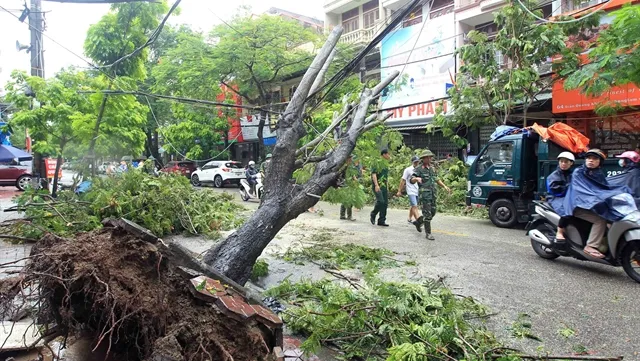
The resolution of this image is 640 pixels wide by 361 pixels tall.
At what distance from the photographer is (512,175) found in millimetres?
9648

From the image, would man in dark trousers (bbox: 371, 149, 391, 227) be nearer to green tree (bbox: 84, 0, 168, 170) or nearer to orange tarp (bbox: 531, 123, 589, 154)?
orange tarp (bbox: 531, 123, 589, 154)

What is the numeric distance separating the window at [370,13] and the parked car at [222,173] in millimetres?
10476

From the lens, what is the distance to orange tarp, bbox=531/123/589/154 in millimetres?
8594

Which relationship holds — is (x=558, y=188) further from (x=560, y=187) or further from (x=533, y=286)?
(x=533, y=286)

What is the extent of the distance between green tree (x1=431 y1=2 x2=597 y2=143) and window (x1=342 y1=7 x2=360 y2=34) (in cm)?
1232

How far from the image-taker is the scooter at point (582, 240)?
5.26 metres

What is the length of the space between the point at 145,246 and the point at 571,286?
16.3 feet

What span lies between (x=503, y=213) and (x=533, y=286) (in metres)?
5.03

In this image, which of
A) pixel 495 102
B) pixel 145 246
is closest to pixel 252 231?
pixel 145 246

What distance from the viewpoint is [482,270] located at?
6.20 metres

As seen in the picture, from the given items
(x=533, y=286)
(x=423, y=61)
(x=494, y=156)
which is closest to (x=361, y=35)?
(x=423, y=61)

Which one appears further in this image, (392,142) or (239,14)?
(239,14)

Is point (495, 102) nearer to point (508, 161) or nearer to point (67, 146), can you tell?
point (508, 161)

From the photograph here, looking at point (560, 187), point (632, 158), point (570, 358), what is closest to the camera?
point (570, 358)
